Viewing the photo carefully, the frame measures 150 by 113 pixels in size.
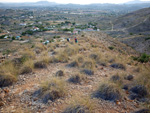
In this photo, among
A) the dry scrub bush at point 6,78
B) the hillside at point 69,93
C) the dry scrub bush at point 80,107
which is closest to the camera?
the dry scrub bush at point 80,107

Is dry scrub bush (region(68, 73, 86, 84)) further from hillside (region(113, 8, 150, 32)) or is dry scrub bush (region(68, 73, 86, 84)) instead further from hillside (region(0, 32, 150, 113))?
hillside (region(113, 8, 150, 32))

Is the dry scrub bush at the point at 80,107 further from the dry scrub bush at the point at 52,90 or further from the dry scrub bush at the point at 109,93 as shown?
the dry scrub bush at the point at 109,93

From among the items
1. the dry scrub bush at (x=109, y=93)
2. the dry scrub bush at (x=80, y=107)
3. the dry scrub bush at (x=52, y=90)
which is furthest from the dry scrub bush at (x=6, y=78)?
the dry scrub bush at (x=109, y=93)

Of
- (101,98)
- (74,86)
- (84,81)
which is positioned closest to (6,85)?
(74,86)

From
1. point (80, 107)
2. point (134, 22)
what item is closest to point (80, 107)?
point (80, 107)

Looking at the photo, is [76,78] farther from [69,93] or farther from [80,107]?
[80,107]

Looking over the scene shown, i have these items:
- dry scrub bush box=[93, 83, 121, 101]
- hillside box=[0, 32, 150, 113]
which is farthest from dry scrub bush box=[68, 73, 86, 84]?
dry scrub bush box=[93, 83, 121, 101]

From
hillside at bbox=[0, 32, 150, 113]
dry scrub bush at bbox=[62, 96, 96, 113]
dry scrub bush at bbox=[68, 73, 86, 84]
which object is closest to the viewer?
dry scrub bush at bbox=[62, 96, 96, 113]

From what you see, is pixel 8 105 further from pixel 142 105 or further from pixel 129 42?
pixel 129 42

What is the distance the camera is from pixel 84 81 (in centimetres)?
540

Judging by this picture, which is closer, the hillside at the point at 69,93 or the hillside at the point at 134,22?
the hillside at the point at 69,93

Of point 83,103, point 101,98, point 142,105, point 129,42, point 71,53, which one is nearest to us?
point 83,103

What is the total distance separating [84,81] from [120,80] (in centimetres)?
157

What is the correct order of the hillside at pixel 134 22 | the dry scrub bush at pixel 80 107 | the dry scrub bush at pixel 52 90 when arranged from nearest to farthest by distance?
the dry scrub bush at pixel 80 107
the dry scrub bush at pixel 52 90
the hillside at pixel 134 22
